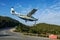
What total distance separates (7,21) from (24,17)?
28305 mm

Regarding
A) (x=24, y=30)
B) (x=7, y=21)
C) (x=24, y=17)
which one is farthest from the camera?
(x=7, y=21)

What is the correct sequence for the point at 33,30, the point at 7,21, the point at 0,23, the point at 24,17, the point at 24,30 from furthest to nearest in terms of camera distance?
the point at 7,21 → the point at 0,23 → the point at 24,17 → the point at 24,30 → the point at 33,30

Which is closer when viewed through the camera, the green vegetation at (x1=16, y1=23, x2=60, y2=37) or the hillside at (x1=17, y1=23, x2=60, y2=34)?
the green vegetation at (x1=16, y1=23, x2=60, y2=37)

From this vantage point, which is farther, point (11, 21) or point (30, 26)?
point (11, 21)

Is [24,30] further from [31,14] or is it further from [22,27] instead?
[31,14]

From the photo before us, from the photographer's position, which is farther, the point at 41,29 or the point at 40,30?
the point at 41,29

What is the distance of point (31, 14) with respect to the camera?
275 feet

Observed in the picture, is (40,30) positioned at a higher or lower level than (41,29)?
lower

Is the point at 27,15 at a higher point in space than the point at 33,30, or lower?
higher

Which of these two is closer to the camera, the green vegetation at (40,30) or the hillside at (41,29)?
the green vegetation at (40,30)

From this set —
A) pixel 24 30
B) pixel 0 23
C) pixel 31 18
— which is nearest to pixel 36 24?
pixel 31 18

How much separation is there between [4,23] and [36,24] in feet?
87.9

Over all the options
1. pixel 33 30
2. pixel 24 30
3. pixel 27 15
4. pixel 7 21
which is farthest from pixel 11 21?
→ pixel 33 30

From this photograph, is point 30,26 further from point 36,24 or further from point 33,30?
point 33,30
